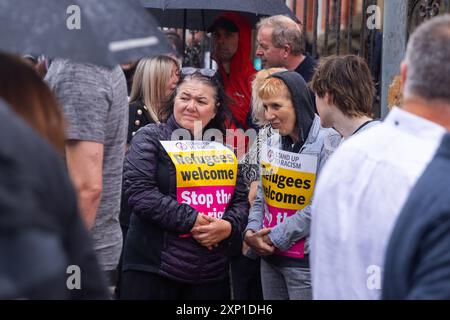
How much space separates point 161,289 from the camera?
17.0 ft

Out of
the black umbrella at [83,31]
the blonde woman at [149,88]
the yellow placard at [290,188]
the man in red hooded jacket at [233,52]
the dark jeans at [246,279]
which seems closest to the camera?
the black umbrella at [83,31]

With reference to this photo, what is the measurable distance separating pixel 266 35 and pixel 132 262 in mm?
2249

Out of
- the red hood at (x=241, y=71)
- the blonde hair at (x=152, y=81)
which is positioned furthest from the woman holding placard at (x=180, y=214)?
the red hood at (x=241, y=71)

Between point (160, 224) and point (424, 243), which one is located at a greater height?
point (424, 243)

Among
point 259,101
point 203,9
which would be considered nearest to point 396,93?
point 259,101

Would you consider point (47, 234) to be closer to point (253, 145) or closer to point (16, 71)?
point (16, 71)

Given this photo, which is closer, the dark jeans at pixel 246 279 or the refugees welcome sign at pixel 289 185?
the refugees welcome sign at pixel 289 185

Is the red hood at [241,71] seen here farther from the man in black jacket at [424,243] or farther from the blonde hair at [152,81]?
the man in black jacket at [424,243]

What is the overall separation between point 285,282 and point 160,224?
0.81 metres

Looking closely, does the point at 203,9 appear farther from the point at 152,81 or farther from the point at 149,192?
the point at 149,192

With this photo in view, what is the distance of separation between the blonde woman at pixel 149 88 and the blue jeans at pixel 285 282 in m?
1.48

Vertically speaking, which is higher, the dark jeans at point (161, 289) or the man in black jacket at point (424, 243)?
the man in black jacket at point (424, 243)

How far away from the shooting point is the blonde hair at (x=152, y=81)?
6531 millimetres
